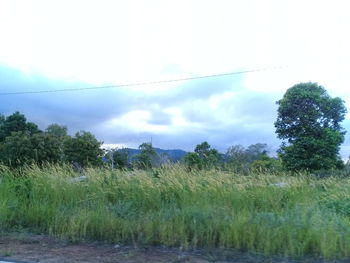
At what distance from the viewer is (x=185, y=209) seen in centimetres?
917

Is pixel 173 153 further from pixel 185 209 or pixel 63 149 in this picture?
pixel 63 149

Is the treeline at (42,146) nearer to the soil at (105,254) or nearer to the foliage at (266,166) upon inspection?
the foliage at (266,166)

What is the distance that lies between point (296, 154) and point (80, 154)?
79.4ft

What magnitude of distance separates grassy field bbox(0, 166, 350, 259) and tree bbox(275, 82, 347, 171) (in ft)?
56.4

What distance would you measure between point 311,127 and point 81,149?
83.0ft

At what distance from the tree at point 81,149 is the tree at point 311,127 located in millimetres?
21933

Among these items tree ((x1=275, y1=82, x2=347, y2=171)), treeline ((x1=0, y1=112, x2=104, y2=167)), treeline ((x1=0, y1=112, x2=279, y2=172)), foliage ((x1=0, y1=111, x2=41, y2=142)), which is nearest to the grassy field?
tree ((x1=275, y1=82, x2=347, y2=171))

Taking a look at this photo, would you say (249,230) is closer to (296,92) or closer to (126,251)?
(126,251)

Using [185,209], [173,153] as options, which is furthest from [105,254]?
[173,153]

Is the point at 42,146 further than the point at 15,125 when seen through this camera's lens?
No

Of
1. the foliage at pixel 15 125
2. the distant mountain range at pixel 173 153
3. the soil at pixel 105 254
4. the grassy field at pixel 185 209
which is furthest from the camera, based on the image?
the foliage at pixel 15 125

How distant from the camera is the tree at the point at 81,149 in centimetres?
4538

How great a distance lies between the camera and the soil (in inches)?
281

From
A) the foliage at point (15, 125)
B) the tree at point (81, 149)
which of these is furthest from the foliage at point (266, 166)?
the foliage at point (15, 125)
